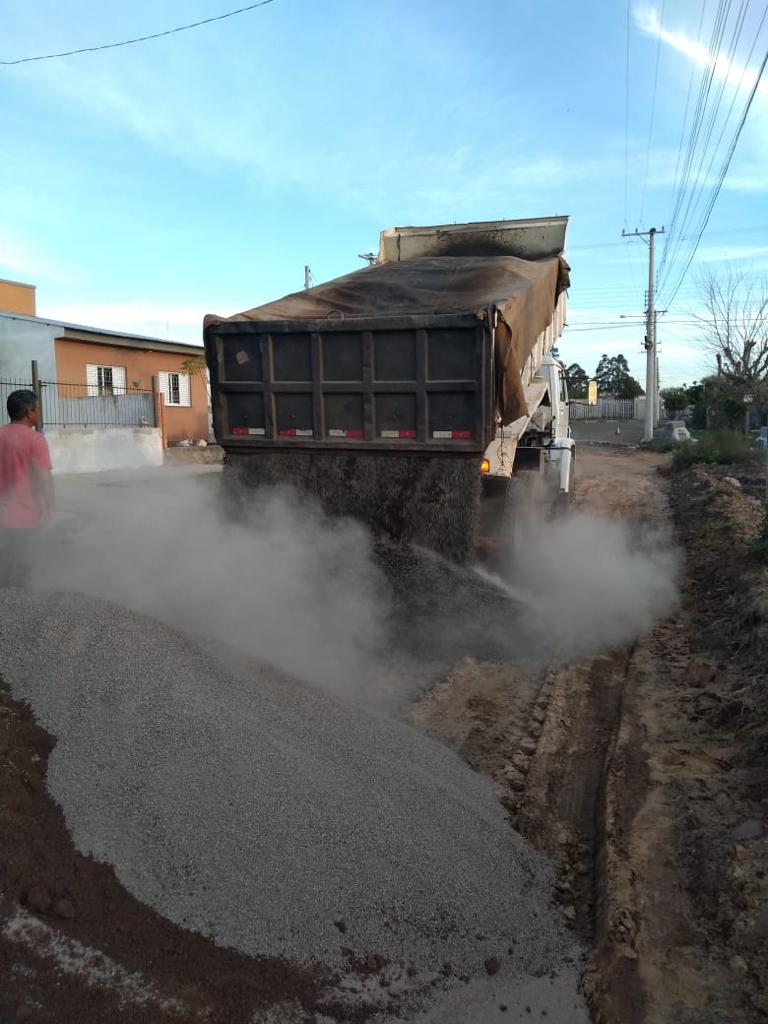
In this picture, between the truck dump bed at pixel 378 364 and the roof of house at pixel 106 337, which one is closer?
the truck dump bed at pixel 378 364

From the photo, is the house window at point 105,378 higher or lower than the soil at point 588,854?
higher

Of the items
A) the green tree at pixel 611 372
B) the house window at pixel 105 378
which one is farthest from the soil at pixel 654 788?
the green tree at pixel 611 372

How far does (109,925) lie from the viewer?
2598mm

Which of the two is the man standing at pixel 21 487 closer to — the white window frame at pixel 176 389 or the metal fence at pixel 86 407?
the metal fence at pixel 86 407

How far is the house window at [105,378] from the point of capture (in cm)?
Result: 2172

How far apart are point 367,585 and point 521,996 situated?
155 inches

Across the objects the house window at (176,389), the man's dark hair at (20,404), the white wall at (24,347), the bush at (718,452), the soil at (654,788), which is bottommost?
the soil at (654,788)

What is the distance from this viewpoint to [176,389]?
25.4 metres

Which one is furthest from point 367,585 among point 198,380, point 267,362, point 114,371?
point 198,380

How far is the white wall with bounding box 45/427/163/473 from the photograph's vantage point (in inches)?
691

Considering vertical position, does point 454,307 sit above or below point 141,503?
above

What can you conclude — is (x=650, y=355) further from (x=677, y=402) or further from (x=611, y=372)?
(x=611, y=372)

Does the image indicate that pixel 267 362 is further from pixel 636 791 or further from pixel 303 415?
pixel 636 791

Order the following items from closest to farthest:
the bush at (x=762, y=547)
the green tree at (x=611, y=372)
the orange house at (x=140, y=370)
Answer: the bush at (x=762, y=547) → the orange house at (x=140, y=370) → the green tree at (x=611, y=372)
